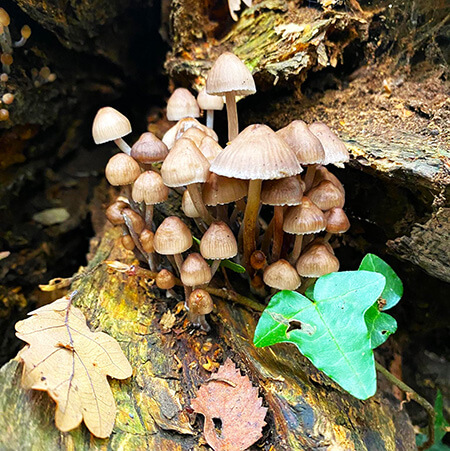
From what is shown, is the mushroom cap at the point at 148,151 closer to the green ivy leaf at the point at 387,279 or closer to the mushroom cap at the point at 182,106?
the mushroom cap at the point at 182,106

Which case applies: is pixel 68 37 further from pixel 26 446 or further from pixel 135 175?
pixel 26 446

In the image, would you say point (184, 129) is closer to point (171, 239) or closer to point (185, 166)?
point (185, 166)

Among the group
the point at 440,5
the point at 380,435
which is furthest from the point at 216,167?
the point at 440,5

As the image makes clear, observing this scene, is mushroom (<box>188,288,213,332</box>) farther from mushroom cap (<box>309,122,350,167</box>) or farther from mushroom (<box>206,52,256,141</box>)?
mushroom (<box>206,52,256,141</box>)

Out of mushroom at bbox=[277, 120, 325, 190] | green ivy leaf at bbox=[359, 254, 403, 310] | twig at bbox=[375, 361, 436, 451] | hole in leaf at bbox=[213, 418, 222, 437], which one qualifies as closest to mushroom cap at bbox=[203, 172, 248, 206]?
mushroom at bbox=[277, 120, 325, 190]

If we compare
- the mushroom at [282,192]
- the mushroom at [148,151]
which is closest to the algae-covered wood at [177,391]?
the mushroom at [148,151]

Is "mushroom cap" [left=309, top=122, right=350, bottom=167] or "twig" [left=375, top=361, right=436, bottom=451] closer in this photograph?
"mushroom cap" [left=309, top=122, right=350, bottom=167]
